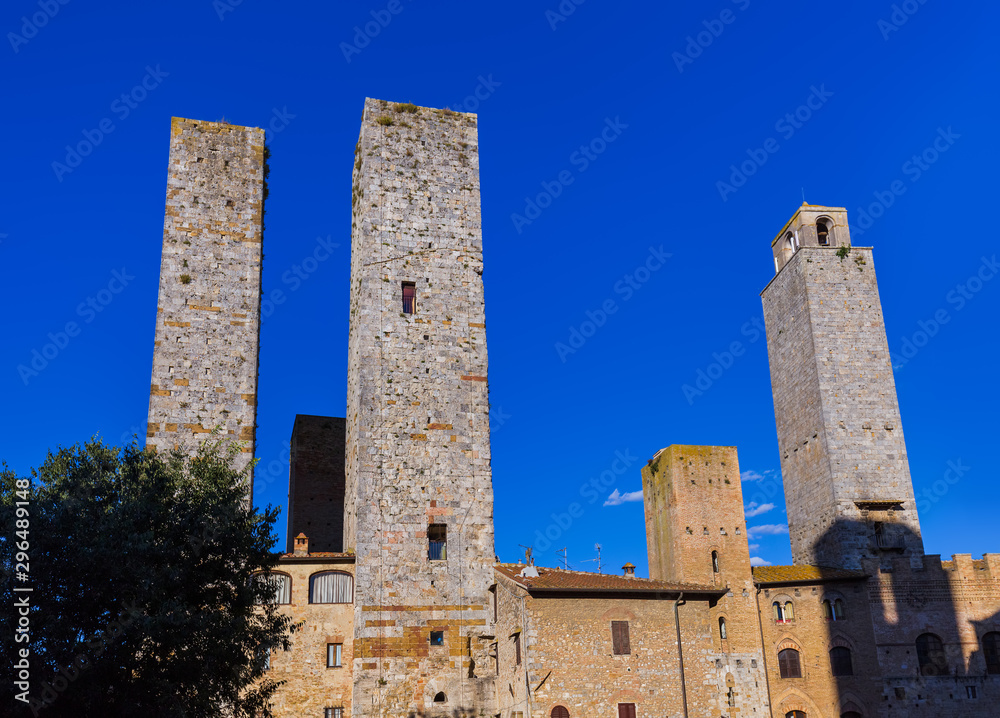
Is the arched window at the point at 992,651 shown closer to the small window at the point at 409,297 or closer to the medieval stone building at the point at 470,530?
the medieval stone building at the point at 470,530

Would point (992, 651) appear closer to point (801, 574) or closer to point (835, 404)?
point (801, 574)

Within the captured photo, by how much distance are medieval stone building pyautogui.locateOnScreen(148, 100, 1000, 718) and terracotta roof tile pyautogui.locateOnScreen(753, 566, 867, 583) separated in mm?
110

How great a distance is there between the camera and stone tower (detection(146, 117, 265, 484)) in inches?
1000

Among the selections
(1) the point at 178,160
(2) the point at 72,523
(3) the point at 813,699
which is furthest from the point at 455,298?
(3) the point at 813,699

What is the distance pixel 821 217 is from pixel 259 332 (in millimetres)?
24743

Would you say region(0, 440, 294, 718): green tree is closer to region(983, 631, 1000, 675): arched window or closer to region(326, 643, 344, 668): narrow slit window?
region(326, 643, 344, 668): narrow slit window

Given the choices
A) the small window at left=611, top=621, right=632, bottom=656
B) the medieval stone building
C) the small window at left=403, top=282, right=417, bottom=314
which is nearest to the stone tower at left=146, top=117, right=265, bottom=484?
the medieval stone building

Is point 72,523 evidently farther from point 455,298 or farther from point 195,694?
point 455,298

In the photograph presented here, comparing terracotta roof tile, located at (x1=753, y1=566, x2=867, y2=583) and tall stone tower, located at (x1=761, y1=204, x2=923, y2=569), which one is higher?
tall stone tower, located at (x1=761, y1=204, x2=923, y2=569)

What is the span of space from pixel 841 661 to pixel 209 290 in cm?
2398

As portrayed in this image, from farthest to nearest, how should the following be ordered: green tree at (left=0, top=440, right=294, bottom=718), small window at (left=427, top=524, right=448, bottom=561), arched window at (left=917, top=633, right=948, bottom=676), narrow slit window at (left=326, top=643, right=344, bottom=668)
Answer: arched window at (left=917, top=633, right=948, bottom=676)
small window at (left=427, top=524, right=448, bottom=561)
narrow slit window at (left=326, top=643, right=344, bottom=668)
green tree at (left=0, top=440, right=294, bottom=718)

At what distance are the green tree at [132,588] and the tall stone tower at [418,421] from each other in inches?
214

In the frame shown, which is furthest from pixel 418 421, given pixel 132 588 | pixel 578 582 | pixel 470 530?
pixel 132 588

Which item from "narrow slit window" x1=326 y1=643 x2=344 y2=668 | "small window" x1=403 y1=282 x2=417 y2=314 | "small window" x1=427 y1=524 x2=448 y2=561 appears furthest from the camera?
"small window" x1=403 y1=282 x2=417 y2=314
